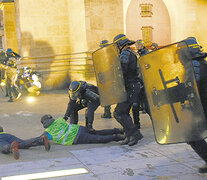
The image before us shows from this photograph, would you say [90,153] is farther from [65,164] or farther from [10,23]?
[10,23]

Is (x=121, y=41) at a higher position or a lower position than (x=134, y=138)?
higher

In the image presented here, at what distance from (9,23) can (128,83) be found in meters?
18.6

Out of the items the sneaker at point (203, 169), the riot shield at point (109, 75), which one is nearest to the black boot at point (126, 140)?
the riot shield at point (109, 75)

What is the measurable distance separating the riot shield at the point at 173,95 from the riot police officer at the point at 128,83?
71.5 inches

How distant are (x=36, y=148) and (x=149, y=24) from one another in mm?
12606

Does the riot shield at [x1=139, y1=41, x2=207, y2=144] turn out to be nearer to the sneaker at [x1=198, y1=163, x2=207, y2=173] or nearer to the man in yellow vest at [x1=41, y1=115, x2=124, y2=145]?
the sneaker at [x1=198, y1=163, x2=207, y2=173]

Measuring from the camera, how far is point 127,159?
16.4ft

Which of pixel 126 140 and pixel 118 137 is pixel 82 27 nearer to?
pixel 118 137

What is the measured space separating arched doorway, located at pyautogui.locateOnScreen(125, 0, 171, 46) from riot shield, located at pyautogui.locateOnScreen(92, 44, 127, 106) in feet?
37.1

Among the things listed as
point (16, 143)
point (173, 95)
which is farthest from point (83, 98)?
point (173, 95)

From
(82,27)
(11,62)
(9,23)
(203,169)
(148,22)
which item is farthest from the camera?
(9,23)

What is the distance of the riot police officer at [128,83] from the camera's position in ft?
19.0

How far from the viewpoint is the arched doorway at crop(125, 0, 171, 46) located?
17.0m

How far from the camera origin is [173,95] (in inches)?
150
